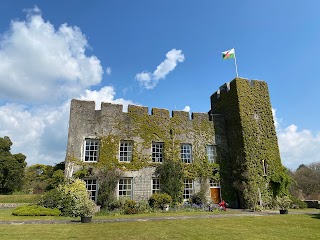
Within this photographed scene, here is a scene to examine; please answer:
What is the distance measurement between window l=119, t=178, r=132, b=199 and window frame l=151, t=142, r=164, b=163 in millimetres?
2698

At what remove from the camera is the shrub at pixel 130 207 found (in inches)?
614

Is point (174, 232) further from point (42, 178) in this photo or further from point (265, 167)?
point (42, 178)

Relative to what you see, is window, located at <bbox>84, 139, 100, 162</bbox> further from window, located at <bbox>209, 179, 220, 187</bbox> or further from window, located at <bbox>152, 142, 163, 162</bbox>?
window, located at <bbox>209, 179, 220, 187</bbox>

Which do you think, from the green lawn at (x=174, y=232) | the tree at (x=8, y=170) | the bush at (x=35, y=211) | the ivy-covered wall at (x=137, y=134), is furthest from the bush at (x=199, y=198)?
the tree at (x=8, y=170)

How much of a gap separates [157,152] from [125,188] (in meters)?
3.92

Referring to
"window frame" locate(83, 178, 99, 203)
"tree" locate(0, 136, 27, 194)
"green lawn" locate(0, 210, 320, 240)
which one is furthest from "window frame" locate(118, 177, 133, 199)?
"tree" locate(0, 136, 27, 194)

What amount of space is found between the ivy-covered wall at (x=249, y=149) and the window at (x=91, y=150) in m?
10.7

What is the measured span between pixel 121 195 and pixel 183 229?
954cm

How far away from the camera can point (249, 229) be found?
9641mm

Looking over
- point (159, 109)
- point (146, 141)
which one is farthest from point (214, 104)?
point (146, 141)

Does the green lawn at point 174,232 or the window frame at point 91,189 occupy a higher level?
the window frame at point 91,189

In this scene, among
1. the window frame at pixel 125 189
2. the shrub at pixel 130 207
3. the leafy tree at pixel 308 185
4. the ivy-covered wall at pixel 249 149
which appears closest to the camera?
the shrub at pixel 130 207

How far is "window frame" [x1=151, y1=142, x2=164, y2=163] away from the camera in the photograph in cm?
2001

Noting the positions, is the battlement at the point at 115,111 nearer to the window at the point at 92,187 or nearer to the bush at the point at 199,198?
the window at the point at 92,187
